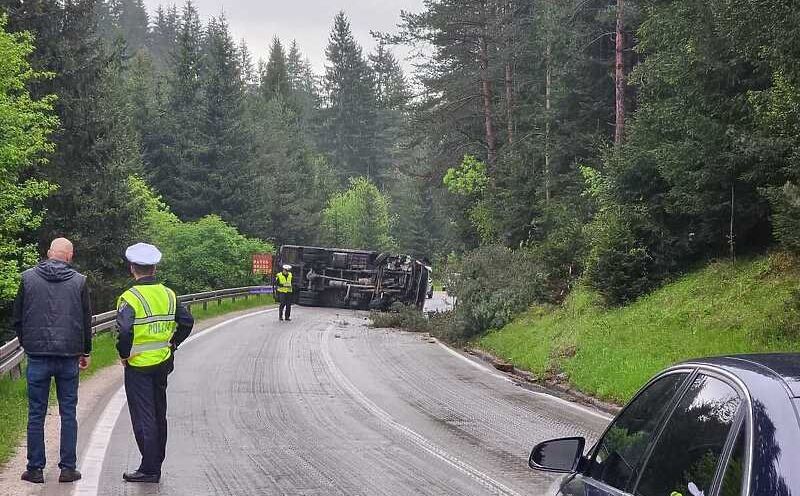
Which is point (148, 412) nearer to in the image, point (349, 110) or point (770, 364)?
point (770, 364)

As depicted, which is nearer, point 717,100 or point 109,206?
point 717,100

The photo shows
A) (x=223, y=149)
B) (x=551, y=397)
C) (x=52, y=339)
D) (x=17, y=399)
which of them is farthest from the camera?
(x=223, y=149)

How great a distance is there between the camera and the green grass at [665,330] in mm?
13266

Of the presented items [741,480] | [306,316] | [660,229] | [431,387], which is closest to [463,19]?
[306,316]

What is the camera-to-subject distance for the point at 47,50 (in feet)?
99.8

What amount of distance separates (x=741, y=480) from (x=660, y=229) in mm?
16865

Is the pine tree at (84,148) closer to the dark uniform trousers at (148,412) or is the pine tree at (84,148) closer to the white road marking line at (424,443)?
the white road marking line at (424,443)

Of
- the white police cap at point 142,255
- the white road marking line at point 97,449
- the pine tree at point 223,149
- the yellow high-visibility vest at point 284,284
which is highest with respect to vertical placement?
the pine tree at point 223,149

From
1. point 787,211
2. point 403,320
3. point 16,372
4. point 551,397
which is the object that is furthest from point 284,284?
point 787,211

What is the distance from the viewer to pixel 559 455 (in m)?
3.95

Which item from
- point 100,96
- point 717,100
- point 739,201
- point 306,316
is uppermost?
point 100,96

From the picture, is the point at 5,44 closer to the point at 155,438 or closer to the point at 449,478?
the point at 155,438

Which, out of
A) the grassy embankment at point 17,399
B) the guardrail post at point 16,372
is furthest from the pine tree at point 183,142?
the guardrail post at point 16,372

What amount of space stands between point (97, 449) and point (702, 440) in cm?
Result: 731
